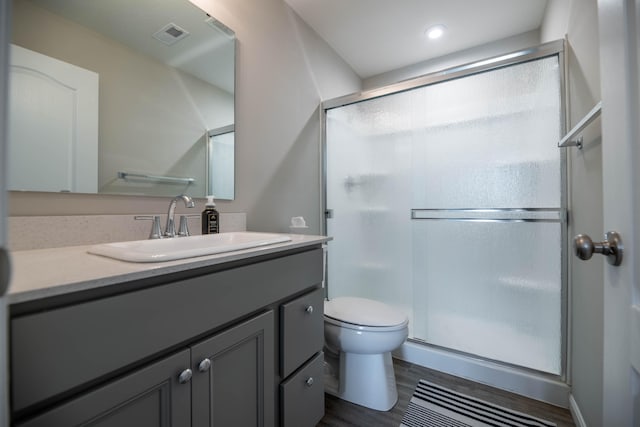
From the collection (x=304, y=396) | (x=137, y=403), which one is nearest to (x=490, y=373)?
(x=304, y=396)

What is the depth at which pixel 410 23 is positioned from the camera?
1927 millimetres

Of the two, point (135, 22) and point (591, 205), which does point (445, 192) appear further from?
point (135, 22)

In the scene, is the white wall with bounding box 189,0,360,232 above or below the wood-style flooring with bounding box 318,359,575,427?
above

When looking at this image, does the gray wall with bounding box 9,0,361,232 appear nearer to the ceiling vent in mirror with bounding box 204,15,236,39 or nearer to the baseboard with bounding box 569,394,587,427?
the ceiling vent in mirror with bounding box 204,15,236,39

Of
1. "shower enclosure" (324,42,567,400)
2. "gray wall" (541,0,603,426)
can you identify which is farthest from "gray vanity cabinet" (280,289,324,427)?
"gray wall" (541,0,603,426)

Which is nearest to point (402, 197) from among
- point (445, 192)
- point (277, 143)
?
point (445, 192)

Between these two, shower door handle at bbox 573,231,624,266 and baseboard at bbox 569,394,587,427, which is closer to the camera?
shower door handle at bbox 573,231,624,266

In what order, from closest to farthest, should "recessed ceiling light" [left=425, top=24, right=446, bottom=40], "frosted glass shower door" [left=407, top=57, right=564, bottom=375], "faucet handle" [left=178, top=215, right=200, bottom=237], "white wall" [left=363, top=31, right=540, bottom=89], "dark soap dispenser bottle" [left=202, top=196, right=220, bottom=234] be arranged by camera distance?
1. "faucet handle" [left=178, top=215, right=200, bottom=237]
2. "dark soap dispenser bottle" [left=202, top=196, right=220, bottom=234]
3. "frosted glass shower door" [left=407, top=57, right=564, bottom=375]
4. "recessed ceiling light" [left=425, top=24, right=446, bottom=40]
5. "white wall" [left=363, top=31, right=540, bottom=89]

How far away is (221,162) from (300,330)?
2.91 feet

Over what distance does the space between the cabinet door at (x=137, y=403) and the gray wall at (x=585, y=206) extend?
1.40 m

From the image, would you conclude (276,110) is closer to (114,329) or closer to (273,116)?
(273,116)

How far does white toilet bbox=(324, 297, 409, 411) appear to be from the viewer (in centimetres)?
129

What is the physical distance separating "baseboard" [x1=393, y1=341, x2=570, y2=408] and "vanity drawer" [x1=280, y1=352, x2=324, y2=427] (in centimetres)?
87

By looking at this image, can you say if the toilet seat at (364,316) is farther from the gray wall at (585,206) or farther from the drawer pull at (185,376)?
the drawer pull at (185,376)
